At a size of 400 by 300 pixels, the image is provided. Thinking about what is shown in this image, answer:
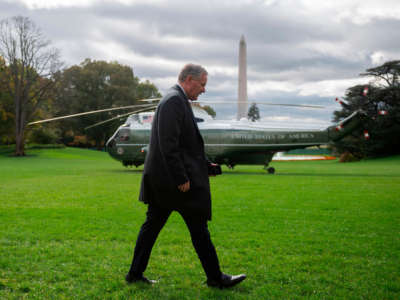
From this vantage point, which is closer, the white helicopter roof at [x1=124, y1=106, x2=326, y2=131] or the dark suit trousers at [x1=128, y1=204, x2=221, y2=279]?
the dark suit trousers at [x1=128, y1=204, x2=221, y2=279]

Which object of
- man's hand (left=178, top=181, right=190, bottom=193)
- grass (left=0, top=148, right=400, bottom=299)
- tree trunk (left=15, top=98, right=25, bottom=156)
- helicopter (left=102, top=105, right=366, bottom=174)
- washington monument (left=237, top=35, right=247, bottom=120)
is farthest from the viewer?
tree trunk (left=15, top=98, right=25, bottom=156)

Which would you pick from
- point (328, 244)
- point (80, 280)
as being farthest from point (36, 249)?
point (328, 244)

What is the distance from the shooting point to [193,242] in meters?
3.56

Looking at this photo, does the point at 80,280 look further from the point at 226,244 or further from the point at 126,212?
the point at 126,212

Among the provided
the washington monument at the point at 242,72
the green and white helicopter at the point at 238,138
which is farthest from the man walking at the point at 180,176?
the washington monument at the point at 242,72

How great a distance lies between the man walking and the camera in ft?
10.9

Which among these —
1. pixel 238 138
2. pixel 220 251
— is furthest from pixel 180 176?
pixel 238 138

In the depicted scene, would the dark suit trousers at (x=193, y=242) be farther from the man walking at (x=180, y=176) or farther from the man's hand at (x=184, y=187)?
the man's hand at (x=184, y=187)

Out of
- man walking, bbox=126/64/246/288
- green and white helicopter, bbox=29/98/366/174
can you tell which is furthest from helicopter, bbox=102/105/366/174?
man walking, bbox=126/64/246/288

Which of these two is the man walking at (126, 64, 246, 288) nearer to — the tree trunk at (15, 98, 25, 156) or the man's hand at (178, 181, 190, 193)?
the man's hand at (178, 181, 190, 193)

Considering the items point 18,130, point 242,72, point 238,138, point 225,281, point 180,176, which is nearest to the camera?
point 180,176

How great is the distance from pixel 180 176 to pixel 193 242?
71 centimetres

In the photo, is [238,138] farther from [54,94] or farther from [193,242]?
[54,94]

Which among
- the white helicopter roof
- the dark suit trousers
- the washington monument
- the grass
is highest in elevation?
the washington monument
